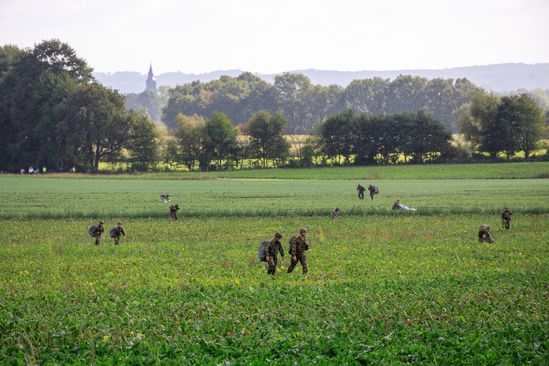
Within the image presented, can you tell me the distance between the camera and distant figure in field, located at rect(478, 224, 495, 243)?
37.2 meters

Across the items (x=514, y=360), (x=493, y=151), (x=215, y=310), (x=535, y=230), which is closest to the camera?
(x=514, y=360)

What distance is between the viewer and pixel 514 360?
16.4m

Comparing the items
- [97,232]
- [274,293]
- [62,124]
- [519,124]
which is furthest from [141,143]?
[274,293]

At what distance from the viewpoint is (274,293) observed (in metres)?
23.6

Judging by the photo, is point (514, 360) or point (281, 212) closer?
point (514, 360)

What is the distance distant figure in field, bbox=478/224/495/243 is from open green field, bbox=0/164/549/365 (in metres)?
0.71

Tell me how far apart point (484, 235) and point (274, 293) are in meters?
17.8

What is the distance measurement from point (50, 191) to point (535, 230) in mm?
54160

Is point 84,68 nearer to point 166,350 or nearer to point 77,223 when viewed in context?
point 77,223

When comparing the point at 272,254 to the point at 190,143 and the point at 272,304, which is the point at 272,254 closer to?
the point at 272,304

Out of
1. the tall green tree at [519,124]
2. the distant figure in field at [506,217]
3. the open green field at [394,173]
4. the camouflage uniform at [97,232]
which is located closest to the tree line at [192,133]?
the tall green tree at [519,124]

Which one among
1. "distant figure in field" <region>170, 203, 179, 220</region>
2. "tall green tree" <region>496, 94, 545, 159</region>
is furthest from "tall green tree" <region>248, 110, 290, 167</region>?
"distant figure in field" <region>170, 203, 179, 220</region>

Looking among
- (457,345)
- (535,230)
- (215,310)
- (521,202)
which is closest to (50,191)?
(521,202)

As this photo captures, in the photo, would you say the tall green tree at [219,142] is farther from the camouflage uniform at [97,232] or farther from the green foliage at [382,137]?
the camouflage uniform at [97,232]
